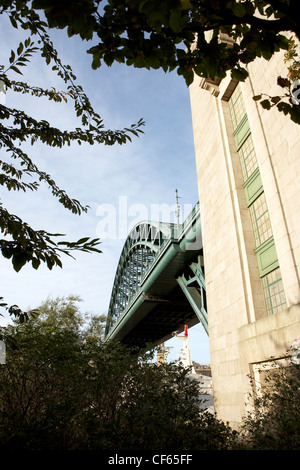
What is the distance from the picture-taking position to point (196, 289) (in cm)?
2200

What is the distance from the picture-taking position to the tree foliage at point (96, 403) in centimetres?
499

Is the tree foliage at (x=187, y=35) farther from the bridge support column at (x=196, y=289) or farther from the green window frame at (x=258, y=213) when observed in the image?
the bridge support column at (x=196, y=289)

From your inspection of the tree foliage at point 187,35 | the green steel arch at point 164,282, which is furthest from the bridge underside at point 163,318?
the tree foliage at point 187,35

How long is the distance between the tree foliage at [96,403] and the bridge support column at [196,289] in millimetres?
10517

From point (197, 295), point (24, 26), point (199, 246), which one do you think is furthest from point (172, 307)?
point (24, 26)

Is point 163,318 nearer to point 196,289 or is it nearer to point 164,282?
point 164,282

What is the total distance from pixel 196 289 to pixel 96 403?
16377mm

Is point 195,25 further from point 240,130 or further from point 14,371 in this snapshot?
point 240,130

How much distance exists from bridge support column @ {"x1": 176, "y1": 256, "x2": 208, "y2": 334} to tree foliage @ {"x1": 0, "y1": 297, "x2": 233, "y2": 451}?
414 inches

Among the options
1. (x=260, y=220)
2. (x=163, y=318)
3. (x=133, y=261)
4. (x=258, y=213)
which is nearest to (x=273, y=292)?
(x=260, y=220)

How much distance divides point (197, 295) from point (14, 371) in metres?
15.5

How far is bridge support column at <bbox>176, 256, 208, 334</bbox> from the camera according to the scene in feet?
60.5
